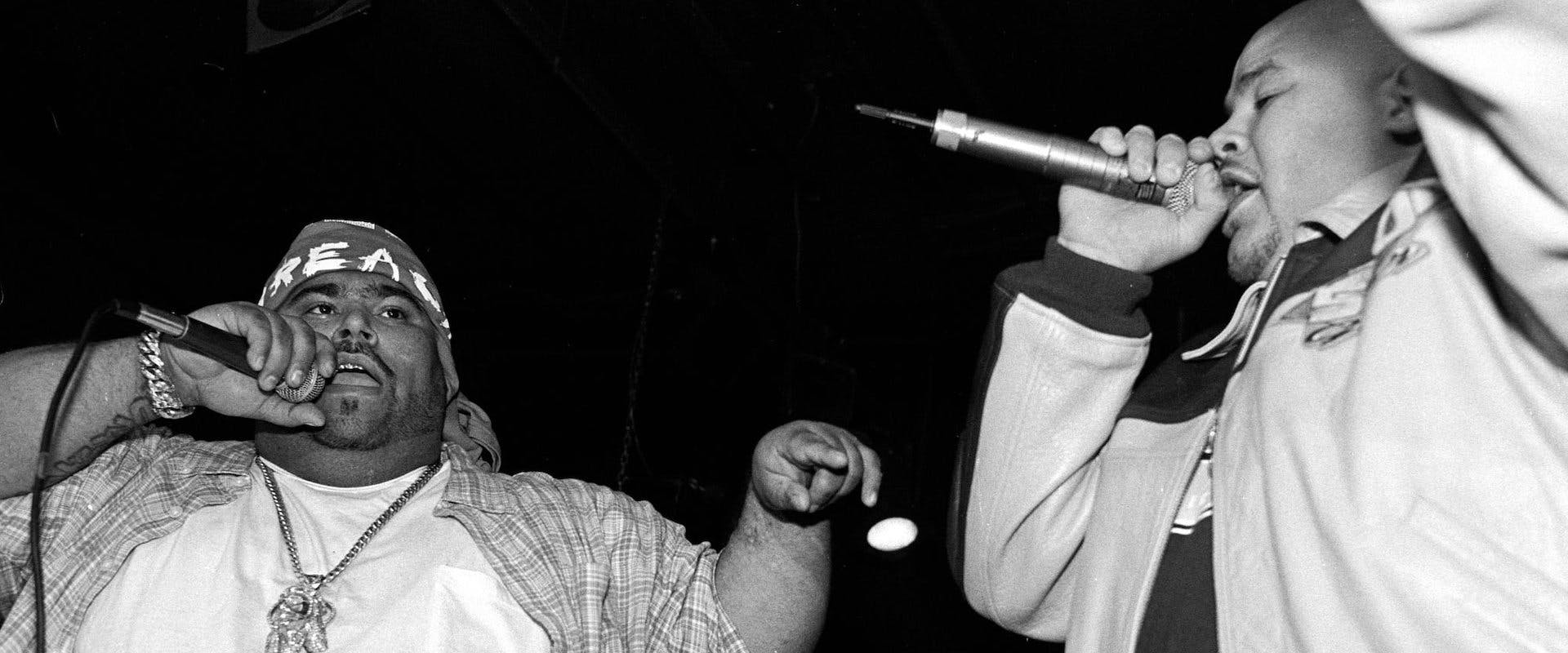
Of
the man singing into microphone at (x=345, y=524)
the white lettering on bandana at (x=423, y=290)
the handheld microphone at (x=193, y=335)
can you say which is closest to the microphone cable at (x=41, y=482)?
the handheld microphone at (x=193, y=335)

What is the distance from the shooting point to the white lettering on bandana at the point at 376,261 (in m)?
2.38

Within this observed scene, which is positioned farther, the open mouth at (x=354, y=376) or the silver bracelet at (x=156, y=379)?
the open mouth at (x=354, y=376)

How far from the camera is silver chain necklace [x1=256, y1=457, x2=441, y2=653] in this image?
1.79 metres

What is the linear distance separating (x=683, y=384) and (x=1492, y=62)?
3851 millimetres

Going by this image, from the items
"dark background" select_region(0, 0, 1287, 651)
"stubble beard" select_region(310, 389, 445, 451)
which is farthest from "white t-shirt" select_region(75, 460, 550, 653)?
"dark background" select_region(0, 0, 1287, 651)

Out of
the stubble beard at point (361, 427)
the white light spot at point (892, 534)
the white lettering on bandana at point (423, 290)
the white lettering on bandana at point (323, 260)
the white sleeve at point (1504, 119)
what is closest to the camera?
the white sleeve at point (1504, 119)

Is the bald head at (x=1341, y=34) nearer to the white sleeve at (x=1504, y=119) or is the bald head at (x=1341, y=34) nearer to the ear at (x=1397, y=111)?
the ear at (x=1397, y=111)

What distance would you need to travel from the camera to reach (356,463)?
2150mm

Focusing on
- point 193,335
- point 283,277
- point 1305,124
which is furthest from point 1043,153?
point 283,277

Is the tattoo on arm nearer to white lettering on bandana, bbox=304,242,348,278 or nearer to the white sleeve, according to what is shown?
white lettering on bandana, bbox=304,242,348,278

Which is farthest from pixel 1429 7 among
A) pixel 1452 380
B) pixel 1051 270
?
pixel 1051 270

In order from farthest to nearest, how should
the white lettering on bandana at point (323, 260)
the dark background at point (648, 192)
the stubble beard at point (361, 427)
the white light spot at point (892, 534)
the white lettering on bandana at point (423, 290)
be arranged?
the dark background at point (648, 192), the white lettering on bandana at point (423, 290), the white lettering on bandana at point (323, 260), the stubble beard at point (361, 427), the white light spot at point (892, 534)

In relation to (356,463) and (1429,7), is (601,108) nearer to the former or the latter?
(356,463)

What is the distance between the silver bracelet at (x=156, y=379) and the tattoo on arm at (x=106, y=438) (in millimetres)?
17
